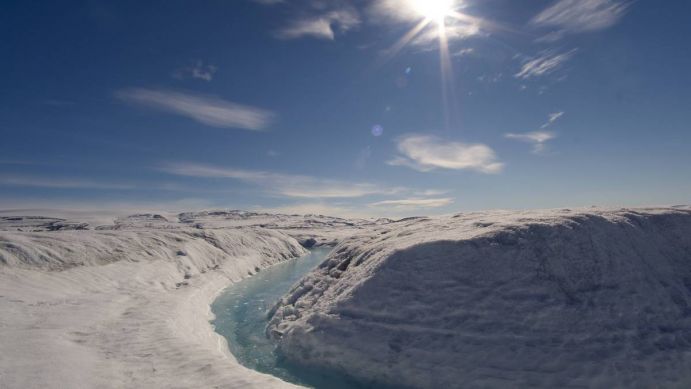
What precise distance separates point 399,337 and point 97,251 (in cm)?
3085

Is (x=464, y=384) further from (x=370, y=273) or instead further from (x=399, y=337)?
(x=370, y=273)

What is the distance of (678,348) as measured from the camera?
43.2ft

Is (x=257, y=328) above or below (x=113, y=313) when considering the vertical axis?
below

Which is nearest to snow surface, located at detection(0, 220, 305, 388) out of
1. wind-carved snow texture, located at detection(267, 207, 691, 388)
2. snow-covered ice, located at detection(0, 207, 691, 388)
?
snow-covered ice, located at detection(0, 207, 691, 388)

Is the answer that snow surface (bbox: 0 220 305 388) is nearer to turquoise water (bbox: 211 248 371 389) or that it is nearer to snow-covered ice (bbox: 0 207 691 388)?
snow-covered ice (bbox: 0 207 691 388)

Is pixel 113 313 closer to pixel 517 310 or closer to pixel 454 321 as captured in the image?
pixel 454 321

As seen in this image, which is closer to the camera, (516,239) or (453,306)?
(453,306)

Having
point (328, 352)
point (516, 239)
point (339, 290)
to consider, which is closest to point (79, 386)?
point (328, 352)

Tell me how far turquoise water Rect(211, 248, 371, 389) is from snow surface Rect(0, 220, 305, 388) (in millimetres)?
997

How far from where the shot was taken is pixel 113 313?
66.6 ft

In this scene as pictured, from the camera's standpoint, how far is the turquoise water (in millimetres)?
14305

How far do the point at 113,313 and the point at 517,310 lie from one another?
20070 mm

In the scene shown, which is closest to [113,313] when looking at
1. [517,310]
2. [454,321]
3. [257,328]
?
[257,328]

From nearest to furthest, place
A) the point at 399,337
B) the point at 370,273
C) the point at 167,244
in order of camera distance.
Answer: the point at 399,337 < the point at 370,273 < the point at 167,244
